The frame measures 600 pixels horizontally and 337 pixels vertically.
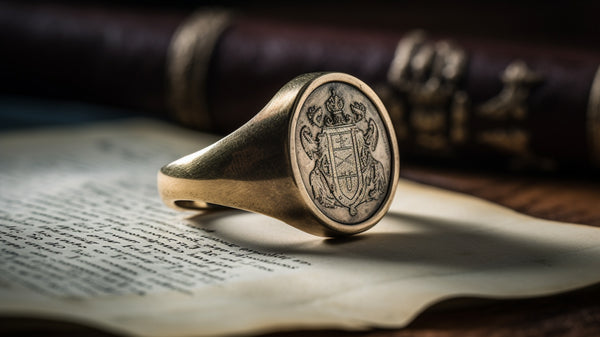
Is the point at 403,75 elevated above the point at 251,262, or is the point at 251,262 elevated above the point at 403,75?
the point at 403,75

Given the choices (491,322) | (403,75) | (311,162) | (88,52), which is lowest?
(491,322)

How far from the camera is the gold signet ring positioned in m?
1.33

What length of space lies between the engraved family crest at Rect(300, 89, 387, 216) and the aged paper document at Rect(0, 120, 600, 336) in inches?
3.3

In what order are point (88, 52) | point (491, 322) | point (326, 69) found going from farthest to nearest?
1. point (88, 52)
2. point (326, 69)
3. point (491, 322)

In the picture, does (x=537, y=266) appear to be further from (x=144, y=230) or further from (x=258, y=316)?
(x=144, y=230)

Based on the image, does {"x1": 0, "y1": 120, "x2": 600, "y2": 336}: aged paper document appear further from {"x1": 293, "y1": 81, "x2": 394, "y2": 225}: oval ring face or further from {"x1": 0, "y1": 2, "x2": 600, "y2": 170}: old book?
{"x1": 0, "y1": 2, "x2": 600, "y2": 170}: old book

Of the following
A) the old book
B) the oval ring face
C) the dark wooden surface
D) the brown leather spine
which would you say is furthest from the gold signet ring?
the brown leather spine

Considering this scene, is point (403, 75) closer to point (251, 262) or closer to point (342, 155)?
point (342, 155)

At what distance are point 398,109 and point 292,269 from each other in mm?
1042

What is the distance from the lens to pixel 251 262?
4.08 ft

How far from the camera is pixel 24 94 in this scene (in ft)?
9.44

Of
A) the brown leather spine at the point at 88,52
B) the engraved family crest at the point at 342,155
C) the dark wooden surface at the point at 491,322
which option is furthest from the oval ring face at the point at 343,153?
the brown leather spine at the point at 88,52

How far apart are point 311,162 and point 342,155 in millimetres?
76

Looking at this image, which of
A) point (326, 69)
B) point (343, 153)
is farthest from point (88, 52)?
point (343, 153)
